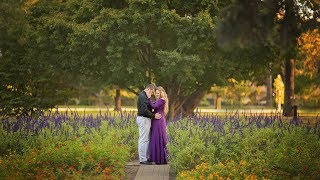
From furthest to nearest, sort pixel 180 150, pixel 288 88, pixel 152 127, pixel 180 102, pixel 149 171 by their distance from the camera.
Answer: pixel 288 88
pixel 180 102
pixel 152 127
pixel 149 171
pixel 180 150

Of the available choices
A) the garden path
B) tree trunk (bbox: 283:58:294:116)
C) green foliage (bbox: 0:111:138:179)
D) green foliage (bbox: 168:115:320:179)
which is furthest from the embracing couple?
tree trunk (bbox: 283:58:294:116)

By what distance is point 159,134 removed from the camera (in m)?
15.8

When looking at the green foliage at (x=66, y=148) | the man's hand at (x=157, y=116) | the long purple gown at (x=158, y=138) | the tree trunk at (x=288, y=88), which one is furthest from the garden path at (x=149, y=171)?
the tree trunk at (x=288, y=88)

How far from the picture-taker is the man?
15562 mm

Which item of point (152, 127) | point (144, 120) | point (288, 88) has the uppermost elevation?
point (288, 88)

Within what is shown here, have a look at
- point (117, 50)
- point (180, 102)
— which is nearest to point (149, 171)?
point (117, 50)

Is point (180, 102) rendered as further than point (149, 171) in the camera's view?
Yes

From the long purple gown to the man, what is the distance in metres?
0.13

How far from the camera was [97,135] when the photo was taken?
16.0m

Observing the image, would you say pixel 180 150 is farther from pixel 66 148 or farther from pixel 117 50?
pixel 117 50

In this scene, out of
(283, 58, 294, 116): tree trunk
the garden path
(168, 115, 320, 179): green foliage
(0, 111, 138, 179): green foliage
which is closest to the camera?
(168, 115, 320, 179): green foliage

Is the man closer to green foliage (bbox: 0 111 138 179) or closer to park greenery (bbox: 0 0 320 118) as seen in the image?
green foliage (bbox: 0 111 138 179)

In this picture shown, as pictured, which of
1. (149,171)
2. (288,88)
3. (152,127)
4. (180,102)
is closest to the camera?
(149,171)

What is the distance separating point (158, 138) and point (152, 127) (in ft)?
1.05
